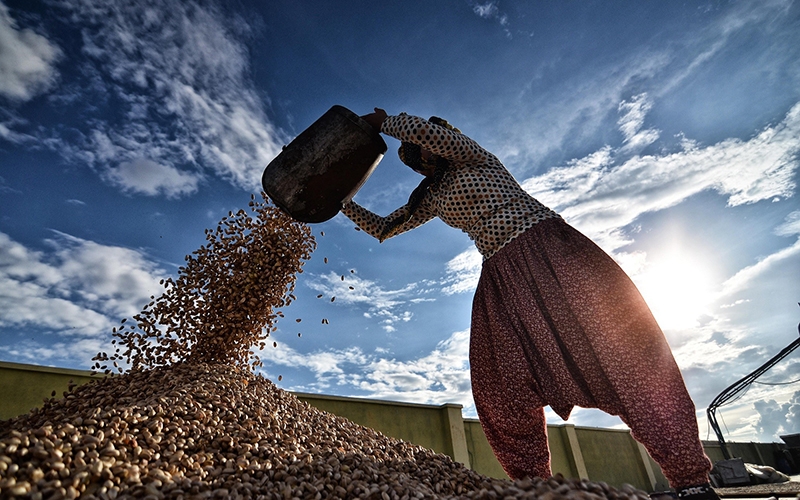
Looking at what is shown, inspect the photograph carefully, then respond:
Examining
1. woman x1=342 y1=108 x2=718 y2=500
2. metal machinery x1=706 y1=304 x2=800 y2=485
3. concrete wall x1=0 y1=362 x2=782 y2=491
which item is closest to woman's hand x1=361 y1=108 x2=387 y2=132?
woman x1=342 y1=108 x2=718 y2=500

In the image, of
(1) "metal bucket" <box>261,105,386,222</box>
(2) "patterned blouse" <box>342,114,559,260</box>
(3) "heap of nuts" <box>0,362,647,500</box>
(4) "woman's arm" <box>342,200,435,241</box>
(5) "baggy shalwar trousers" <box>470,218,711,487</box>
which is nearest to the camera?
(3) "heap of nuts" <box>0,362,647,500</box>

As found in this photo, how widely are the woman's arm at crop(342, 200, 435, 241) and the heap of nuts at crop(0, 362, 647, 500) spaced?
1178mm

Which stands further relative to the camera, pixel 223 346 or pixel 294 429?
pixel 223 346

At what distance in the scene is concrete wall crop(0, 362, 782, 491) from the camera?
3.32m

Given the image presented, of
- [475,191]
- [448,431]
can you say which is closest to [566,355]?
[475,191]

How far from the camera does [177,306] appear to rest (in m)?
2.85

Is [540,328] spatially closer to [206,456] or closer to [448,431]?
[206,456]

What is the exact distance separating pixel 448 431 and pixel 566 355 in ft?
11.9

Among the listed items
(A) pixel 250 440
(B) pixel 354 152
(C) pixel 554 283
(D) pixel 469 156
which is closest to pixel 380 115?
(B) pixel 354 152

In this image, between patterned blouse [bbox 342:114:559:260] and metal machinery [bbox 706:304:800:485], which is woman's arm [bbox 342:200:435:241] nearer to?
patterned blouse [bbox 342:114:559:260]

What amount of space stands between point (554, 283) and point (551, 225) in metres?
0.28

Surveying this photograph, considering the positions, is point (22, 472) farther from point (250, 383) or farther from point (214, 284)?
point (214, 284)

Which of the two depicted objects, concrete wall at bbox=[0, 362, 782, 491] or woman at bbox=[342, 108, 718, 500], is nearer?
woman at bbox=[342, 108, 718, 500]

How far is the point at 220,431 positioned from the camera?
175 cm
